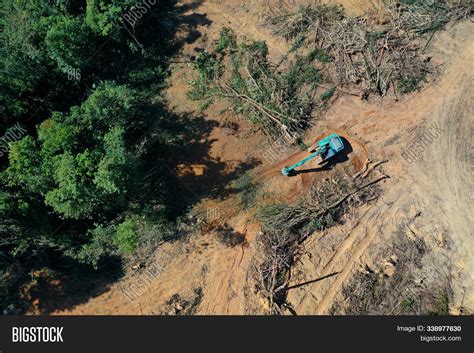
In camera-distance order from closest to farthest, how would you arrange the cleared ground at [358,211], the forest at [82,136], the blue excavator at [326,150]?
1. the forest at [82,136]
2. the cleared ground at [358,211]
3. the blue excavator at [326,150]

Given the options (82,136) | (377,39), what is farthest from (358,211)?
(82,136)

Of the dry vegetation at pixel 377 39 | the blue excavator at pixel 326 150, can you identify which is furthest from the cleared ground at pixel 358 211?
the dry vegetation at pixel 377 39

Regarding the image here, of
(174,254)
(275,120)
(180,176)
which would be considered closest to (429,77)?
(275,120)

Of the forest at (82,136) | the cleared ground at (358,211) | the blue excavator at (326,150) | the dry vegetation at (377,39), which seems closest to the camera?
the forest at (82,136)

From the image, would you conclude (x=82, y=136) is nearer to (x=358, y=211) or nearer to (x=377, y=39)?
(x=358, y=211)

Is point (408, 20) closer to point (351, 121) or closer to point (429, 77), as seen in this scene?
point (429, 77)

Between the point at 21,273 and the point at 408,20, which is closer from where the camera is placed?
the point at 21,273

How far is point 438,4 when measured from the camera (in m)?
22.3

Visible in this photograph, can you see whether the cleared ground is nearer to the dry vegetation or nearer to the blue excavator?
the blue excavator

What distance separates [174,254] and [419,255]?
12.0 m

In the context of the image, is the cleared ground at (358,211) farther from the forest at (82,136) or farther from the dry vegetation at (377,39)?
the forest at (82,136)

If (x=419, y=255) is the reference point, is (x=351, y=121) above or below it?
above

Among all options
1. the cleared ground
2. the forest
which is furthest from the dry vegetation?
the forest

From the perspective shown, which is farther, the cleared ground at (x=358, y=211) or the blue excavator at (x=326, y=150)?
the blue excavator at (x=326, y=150)
